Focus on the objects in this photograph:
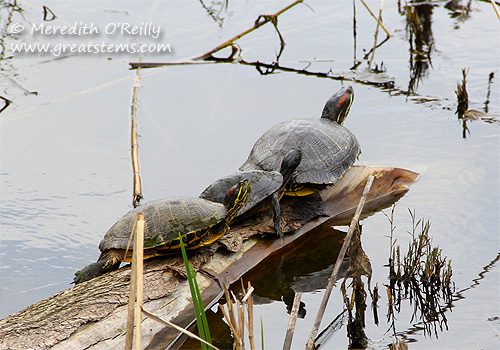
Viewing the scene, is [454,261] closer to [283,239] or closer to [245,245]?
[283,239]

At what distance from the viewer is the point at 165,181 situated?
16.8 feet

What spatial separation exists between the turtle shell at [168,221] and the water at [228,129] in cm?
68

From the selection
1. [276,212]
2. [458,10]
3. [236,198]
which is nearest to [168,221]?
[236,198]

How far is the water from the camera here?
4.02 meters

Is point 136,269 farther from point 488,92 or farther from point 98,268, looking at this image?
point 488,92

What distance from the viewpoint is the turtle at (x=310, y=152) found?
14.3 ft

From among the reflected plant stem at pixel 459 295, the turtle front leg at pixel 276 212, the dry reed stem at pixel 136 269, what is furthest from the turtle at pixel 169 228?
the dry reed stem at pixel 136 269

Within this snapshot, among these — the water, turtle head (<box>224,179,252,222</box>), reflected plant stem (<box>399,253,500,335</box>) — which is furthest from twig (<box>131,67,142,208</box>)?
reflected plant stem (<box>399,253,500,335</box>)

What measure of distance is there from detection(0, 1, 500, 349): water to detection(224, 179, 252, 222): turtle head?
24.3 inches

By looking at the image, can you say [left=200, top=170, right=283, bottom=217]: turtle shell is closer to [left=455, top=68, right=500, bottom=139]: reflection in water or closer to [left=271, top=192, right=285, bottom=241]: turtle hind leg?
[left=271, top=192, right=285, bottom=241]: turtle hind leg

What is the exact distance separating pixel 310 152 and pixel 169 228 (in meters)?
1.47

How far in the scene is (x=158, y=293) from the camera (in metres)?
3.23

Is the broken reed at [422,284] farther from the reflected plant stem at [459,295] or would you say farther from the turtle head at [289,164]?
the turtle head at [289,164]

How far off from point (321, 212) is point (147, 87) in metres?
3.24
